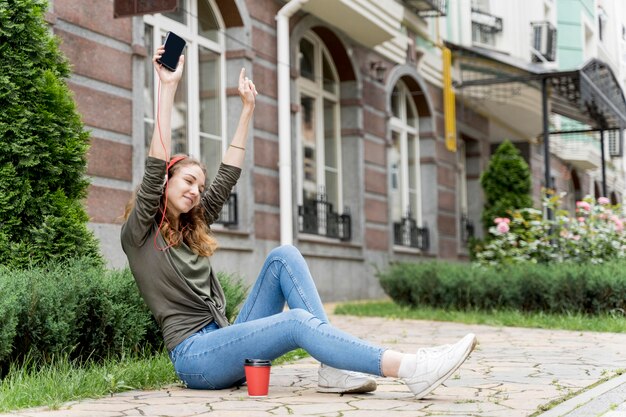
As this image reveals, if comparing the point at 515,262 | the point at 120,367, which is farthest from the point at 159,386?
the point at 515,262

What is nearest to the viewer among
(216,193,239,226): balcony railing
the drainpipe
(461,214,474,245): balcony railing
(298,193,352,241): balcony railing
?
(216,193,239,226): balcony railing

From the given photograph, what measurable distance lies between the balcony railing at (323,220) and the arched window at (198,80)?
6.81ft

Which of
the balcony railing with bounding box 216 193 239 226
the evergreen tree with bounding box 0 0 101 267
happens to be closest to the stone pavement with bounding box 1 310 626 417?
the evergreen tree with bounding box 0 0 101 267

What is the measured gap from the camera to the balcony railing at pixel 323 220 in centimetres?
1319

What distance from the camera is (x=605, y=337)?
8.09 metres

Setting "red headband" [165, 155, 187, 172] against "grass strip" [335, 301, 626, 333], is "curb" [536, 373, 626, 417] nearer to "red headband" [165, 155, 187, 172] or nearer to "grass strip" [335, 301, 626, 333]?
"red headband" [165, 155, 187, 172]

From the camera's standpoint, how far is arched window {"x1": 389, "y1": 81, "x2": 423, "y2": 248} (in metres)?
16.7

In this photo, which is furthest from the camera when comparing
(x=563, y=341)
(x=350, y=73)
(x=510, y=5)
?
(x=510, y=5)

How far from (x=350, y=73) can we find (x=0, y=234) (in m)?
9.55

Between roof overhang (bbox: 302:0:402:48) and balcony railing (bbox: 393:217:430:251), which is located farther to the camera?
balcony railing (bbox: 393:217:430:251)

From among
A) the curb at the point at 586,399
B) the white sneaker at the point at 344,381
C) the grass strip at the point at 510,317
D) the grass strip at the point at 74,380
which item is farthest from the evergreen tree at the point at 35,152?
the grass strip at the point at 510,317

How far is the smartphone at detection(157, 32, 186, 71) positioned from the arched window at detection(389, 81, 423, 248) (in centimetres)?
1160

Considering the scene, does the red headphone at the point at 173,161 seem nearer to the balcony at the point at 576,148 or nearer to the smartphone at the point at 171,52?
the smartphone at the point at 171,52

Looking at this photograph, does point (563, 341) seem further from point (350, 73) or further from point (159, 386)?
point (350, 73)
